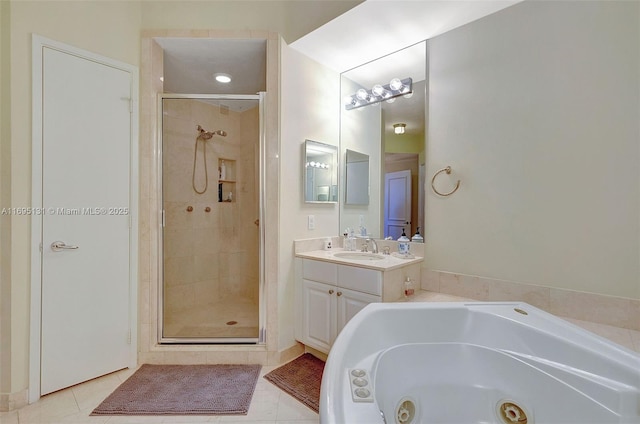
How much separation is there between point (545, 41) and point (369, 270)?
1.65 metres

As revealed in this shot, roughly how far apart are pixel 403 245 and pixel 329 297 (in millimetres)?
676

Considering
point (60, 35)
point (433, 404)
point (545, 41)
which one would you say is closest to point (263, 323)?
point (433, 404)

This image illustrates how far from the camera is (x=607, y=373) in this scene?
3.45 feet

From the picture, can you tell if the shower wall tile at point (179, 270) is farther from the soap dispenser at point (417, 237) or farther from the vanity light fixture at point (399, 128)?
Answer: the vanity light fixture at point (399, 128)

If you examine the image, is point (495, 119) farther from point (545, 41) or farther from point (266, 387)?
point (266, 387)

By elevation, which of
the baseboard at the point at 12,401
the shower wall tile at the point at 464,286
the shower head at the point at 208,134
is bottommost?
the baseboard at the point at 12,401

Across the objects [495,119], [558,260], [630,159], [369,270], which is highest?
[495,119]

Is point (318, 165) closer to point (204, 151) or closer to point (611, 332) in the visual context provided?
point (204, 151)

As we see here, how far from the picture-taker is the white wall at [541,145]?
143cm

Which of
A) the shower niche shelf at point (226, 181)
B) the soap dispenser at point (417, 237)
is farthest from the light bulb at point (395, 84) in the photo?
the shower niche shelf at point (226, 181)

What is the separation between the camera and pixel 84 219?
193 cm

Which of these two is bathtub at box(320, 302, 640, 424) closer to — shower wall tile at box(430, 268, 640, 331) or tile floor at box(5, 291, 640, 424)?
shower wall tile at box(430, 268, 640, 331)

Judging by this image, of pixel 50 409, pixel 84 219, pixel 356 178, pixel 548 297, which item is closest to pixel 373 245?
pixel 356 178

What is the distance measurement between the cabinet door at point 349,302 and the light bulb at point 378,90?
162cm
